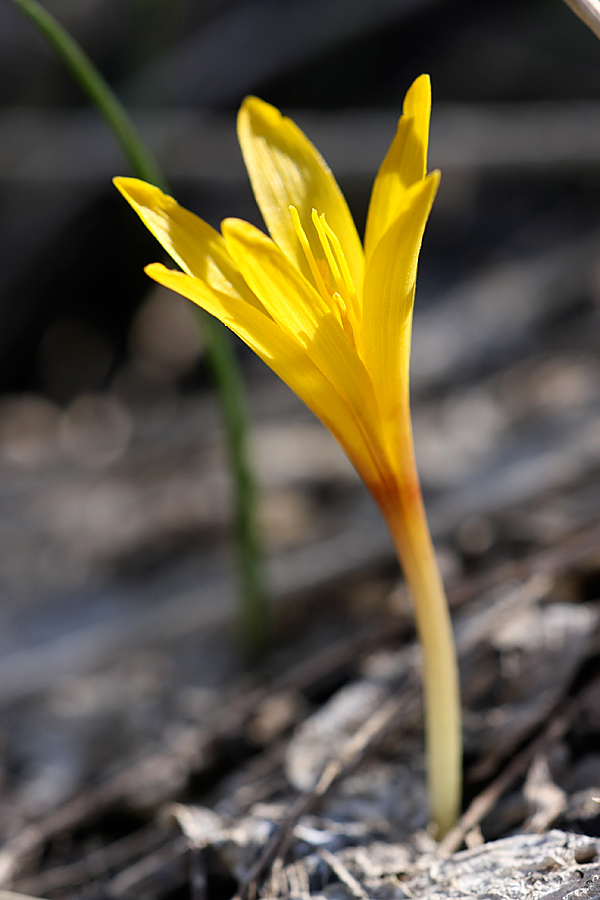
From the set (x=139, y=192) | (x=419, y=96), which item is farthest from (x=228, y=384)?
(x=419, y=96)

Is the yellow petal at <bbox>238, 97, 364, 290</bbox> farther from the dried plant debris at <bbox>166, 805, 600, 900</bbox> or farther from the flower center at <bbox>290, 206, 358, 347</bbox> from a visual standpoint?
the dried plant debris at <bbox>166, 805, 600, 900</bbox>

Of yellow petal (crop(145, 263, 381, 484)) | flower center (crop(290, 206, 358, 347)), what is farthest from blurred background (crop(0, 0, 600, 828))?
flower center (crop(290, 206, 358, 347))

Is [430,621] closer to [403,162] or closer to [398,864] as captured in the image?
[398,864]

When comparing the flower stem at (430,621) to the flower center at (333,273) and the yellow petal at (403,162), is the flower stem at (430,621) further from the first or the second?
the yellow petal at (403,162)

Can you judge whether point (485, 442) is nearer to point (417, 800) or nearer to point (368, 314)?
point (417, 800)

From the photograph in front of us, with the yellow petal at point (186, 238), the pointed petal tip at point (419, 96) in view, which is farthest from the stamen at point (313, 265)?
the pointed petal tip at point (419, 96)

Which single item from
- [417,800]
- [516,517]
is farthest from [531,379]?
[417,800]
